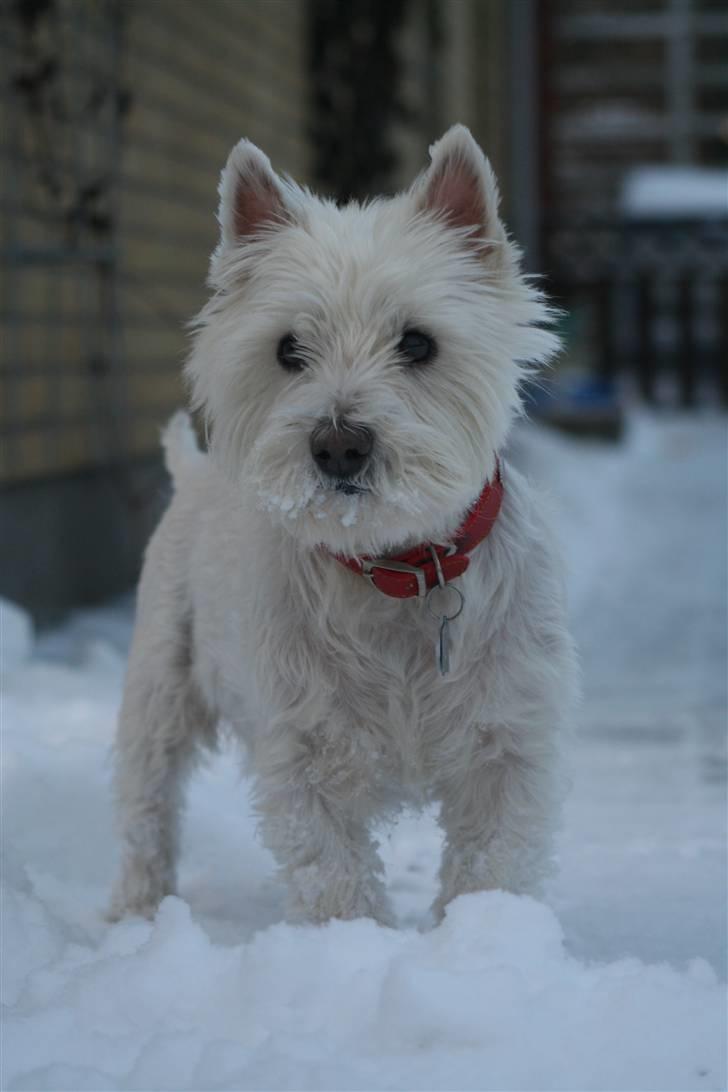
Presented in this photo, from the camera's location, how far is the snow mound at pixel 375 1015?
97.6 inches

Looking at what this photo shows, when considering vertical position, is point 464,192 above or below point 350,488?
above

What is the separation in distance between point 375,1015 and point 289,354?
117cm

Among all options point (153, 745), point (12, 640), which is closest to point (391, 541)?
point (153, 745)

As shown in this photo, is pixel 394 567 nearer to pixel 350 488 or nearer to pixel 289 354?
pixel 350 488

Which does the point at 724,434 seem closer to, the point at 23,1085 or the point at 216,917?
the point at 216,917

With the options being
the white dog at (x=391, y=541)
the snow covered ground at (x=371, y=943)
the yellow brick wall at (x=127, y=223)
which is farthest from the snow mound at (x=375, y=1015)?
the yellow brick wall at (x=127, y=223)

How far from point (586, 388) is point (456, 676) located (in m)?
14.0

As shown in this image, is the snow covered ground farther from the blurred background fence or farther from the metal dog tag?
the blurred background fence

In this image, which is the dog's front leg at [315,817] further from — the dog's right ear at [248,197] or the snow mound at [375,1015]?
the dog's right ear at [248,197]

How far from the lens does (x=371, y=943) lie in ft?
9.13

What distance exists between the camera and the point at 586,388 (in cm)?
1662

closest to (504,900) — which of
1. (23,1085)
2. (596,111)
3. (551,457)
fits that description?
(23,1085)

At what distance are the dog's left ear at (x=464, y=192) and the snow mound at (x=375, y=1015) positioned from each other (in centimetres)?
124

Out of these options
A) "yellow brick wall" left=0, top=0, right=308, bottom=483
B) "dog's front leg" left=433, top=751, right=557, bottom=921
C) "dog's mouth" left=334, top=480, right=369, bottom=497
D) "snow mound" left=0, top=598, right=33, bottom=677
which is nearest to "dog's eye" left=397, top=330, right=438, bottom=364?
"dog's mouth" left=334, top=480, right=369, bottom=497
